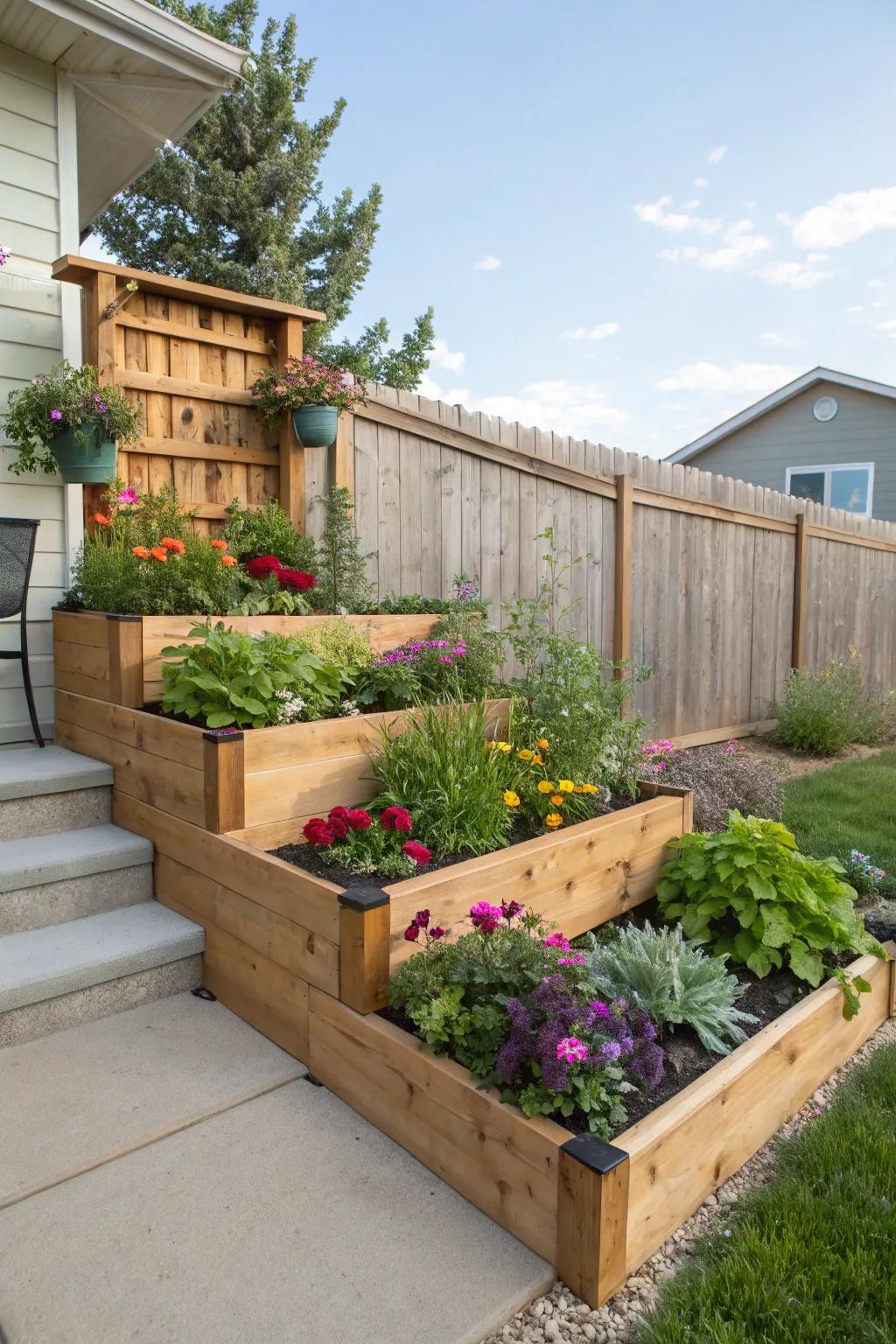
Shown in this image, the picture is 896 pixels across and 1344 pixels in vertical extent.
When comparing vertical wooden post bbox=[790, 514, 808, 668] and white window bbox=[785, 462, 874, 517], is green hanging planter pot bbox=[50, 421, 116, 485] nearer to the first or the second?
vertical wooden post bbox=[790, 514, 808, 668]

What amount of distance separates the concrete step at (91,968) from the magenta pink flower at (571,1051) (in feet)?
4.36

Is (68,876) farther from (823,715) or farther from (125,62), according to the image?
(823,715)

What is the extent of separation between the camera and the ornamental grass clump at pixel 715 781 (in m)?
3.85

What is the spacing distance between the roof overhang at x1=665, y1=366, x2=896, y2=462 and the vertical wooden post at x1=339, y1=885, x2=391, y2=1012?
40.1ft

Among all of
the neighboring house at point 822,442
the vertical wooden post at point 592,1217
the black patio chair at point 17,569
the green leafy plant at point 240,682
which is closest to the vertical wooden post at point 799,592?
the neighboring house at point 822,442

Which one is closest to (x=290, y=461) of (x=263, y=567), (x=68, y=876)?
(x=263, y=567)

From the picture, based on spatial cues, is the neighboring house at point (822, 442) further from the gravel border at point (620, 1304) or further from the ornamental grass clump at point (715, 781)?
the gravel border at point (620, 1304)

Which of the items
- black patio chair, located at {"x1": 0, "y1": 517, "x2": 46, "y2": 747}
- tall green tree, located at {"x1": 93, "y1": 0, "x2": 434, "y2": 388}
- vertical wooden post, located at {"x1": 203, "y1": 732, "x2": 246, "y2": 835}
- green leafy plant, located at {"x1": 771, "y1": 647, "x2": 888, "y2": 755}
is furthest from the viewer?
tall green tree, located at {"x1": 93, "y1": 0, "x2": 434, "y2": 388}

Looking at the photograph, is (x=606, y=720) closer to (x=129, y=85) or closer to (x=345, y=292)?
(x=129, y=85)

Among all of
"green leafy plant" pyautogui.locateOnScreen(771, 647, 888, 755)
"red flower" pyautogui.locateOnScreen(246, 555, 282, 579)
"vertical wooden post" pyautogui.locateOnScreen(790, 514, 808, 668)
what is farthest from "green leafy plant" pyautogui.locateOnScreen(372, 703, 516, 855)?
"vertical wooden post" pyautogui.locateOnScreen(790, 514, 808, 668)

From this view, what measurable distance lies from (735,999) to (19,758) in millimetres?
2723

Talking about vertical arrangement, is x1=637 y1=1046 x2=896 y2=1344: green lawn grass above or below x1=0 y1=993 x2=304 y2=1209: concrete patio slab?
below

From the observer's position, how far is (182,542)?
3621 millimetres

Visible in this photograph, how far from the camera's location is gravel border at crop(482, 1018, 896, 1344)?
1506mm
